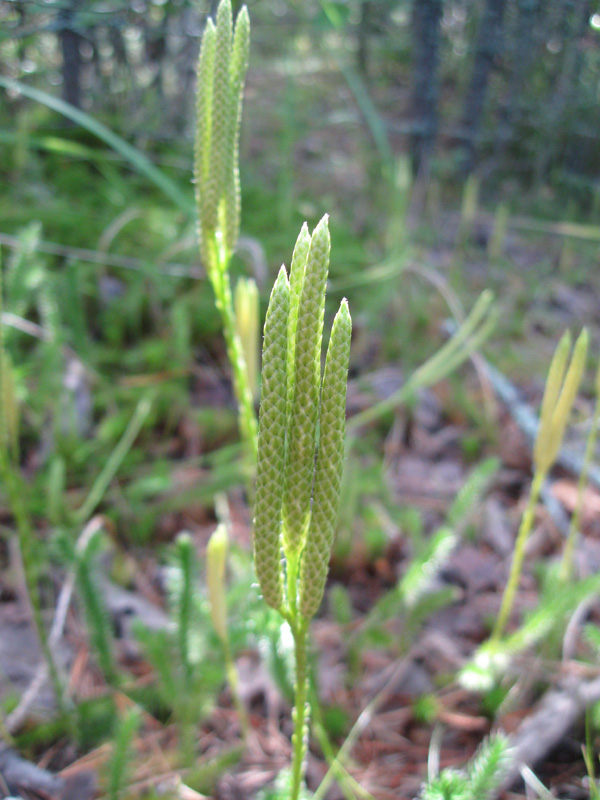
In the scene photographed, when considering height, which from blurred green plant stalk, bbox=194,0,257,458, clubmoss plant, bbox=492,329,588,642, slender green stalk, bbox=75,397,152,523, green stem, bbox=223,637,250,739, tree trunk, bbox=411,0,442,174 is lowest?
green stem, bbox=223,637,250,739

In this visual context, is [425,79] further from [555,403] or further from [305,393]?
[305,393]

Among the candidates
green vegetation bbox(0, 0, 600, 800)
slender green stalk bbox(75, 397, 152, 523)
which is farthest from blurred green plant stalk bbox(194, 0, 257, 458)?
slender green stalk bbox(75, 397, 152, 523)

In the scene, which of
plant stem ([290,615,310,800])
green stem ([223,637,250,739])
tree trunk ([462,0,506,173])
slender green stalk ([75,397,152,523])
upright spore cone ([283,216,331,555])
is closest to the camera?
upright spore cone ([283,216,331,555])

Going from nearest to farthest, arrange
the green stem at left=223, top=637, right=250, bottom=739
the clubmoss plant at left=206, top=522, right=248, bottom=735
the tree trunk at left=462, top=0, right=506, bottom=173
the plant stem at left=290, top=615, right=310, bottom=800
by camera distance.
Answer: the plant stem at left=290, top=615, right=310, bottom=800
the clubmoss plant at left=206, top=522, right=248, bottom=735
the green stem at left=223, top=637, right=250, bottom=739
the tree trunk at left=462, top=0, right=506, bottom=173

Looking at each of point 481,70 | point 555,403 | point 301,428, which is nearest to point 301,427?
point 301,428

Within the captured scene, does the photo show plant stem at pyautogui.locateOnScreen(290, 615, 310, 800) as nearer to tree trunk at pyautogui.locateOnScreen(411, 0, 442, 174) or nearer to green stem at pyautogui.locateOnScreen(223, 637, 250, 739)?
green stem at pyautogui.locateOnScreen(223, 637, 250, 739)

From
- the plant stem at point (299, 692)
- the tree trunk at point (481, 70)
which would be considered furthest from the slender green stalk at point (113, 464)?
the tree trunk at point (481, 70)
